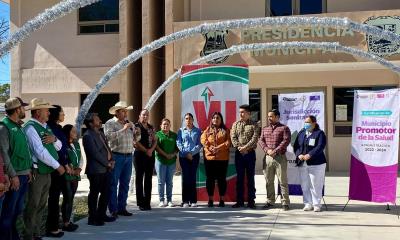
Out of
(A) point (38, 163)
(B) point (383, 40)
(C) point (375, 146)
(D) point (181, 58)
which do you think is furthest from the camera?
Answer: (D) point (181, 58)

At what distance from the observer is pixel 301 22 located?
8547mm

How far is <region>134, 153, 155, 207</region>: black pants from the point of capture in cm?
963

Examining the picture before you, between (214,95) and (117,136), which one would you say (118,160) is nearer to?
(117,136)

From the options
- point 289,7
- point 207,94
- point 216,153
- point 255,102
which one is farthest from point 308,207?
point 289,7

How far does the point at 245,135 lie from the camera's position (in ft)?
32.1

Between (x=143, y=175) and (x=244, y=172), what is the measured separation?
76.1 inches

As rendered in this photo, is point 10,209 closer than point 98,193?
Yes

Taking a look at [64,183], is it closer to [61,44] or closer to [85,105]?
[85,105]

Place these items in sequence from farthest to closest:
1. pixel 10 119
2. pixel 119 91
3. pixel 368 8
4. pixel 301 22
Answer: pixel 119 91 → pixel 368 8 → pixel 301 22 → pixel 10 119

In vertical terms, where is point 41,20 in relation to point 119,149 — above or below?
above

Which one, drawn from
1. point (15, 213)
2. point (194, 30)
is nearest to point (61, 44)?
point (194, 30)

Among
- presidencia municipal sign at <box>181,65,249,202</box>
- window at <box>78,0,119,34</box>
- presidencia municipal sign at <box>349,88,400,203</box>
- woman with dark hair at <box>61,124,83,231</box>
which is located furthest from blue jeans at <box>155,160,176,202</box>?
window at <box>78,0,119,34</box>

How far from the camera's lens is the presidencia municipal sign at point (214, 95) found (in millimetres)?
10312

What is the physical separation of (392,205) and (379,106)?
6.62 feet
